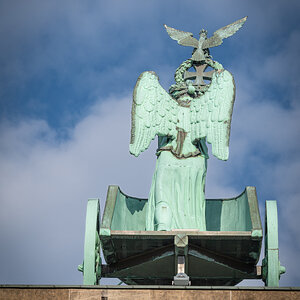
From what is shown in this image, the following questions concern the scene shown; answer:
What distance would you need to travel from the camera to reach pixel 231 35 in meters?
25.0

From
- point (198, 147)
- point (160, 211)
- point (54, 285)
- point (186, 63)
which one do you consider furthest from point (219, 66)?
point (54, 285)

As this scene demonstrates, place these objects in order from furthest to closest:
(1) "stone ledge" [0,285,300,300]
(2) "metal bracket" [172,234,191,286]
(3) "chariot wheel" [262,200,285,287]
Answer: (3) "chariot wheel" [262,200,285,287], (2) "metal bracket" [172,234,191,286], (1) "stone ledge" [0,285,300,300]

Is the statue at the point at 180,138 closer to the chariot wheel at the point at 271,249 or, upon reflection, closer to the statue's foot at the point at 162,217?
the statue's foot at the point at 162,217

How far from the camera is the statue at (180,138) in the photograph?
22.1 metres

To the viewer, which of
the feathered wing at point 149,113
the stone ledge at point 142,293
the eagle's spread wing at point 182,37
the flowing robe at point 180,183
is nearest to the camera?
the stone ledge at point 142,293

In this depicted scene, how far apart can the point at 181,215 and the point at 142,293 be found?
397 cm

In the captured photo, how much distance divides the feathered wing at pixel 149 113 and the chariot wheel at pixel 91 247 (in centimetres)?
149

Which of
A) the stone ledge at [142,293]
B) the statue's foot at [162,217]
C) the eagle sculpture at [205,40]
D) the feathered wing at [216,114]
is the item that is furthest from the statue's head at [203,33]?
the stone ledge at [142,293]

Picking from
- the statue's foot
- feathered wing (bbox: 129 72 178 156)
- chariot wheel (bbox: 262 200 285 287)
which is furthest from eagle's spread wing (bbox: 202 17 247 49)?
chariot wheel (bbox: 262 200 285 287)

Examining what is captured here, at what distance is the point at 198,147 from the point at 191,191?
3.60 feet

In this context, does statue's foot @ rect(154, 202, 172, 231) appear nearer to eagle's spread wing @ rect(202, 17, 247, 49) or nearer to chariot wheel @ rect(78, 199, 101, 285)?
chariot wheel @ rect(78, 199, 101, 285)

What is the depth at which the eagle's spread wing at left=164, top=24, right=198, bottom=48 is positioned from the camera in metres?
25.2

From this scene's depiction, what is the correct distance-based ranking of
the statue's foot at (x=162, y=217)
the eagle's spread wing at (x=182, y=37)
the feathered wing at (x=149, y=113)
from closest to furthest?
the statue's foot at (x=162, y=217), the feathered wing at (x=149, y=113), the eagle's spread wing at (x=182, y=37)

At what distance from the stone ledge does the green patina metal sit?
1988mm
